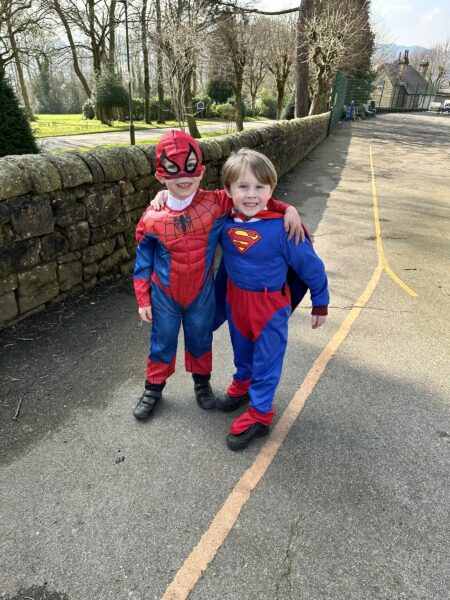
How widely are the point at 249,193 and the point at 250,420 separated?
1.44 m

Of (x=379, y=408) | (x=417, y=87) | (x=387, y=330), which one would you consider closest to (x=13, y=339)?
(x=379, y=408)

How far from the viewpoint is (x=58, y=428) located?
2.85 m

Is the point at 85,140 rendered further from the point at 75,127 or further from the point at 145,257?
the point at 145,257

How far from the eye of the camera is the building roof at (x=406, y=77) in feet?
206

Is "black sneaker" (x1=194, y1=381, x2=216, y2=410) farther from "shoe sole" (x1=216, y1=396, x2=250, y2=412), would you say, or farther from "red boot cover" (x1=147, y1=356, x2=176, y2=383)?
"red boot cover" (x1=147, y1=356, x2=176, y2=383)

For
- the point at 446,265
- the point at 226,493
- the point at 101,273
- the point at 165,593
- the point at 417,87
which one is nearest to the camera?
the point at 165,593

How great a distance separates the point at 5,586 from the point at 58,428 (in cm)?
105

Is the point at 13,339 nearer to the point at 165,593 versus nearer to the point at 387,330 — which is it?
the point at 165,593

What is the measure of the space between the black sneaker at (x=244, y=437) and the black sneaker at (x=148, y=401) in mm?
608

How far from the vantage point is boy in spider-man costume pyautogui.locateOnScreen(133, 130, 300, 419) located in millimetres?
2459

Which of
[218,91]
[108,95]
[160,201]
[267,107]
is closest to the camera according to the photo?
[160,201]

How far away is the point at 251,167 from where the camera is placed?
229 cm

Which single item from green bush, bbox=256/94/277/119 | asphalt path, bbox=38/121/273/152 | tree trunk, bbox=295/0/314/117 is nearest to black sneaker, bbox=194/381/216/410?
asphalt path, bbox=38/121/273/152

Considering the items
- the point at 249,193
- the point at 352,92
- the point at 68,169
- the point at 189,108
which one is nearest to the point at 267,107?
the point at 352,92
